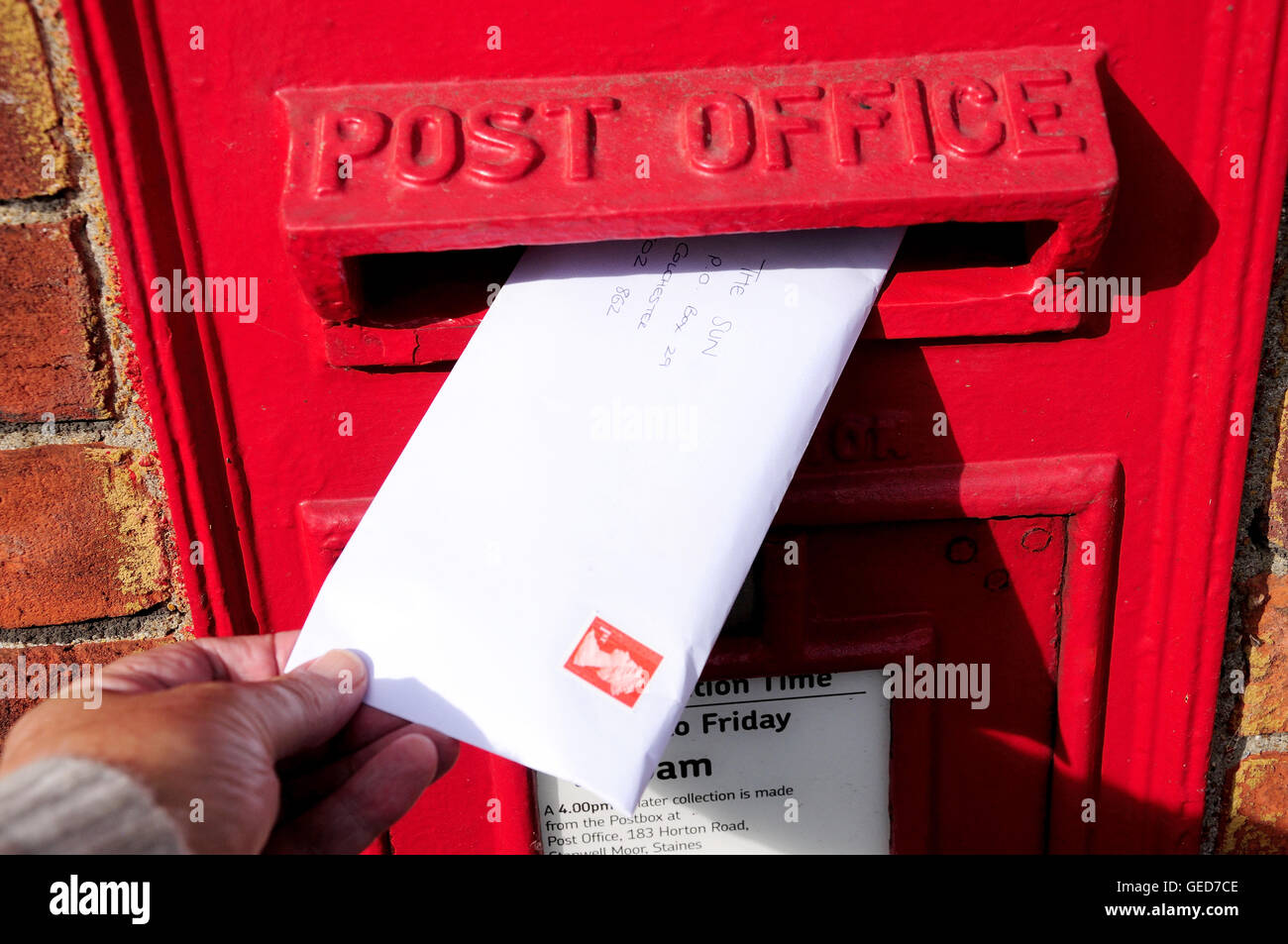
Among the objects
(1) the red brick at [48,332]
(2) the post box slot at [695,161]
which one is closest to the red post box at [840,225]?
(2) the post box slot at [695,161]

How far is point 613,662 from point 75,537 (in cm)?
56

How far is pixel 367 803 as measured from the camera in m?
0.70

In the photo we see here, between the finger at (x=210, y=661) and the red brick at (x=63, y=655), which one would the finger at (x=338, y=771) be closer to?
the finger at (x=210, y=661)

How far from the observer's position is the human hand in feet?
1.97

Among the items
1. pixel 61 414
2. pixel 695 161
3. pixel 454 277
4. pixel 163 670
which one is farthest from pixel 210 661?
pixel 695 161

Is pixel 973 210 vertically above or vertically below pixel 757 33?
below

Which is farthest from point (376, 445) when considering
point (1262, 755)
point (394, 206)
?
point (1262, 755)

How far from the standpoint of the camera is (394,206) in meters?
0.63

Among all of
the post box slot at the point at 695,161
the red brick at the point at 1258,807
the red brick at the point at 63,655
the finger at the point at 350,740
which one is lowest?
the red brick at the point at 1258,807

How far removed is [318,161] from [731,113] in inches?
11.4

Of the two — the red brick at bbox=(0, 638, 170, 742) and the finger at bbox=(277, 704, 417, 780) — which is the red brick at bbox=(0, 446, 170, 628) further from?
the finger at bbox=(277, 704, 417, 780)

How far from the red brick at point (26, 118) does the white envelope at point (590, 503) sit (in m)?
0.38

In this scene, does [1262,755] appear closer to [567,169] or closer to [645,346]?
[645,346]

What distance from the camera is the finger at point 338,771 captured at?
0.73 meters
